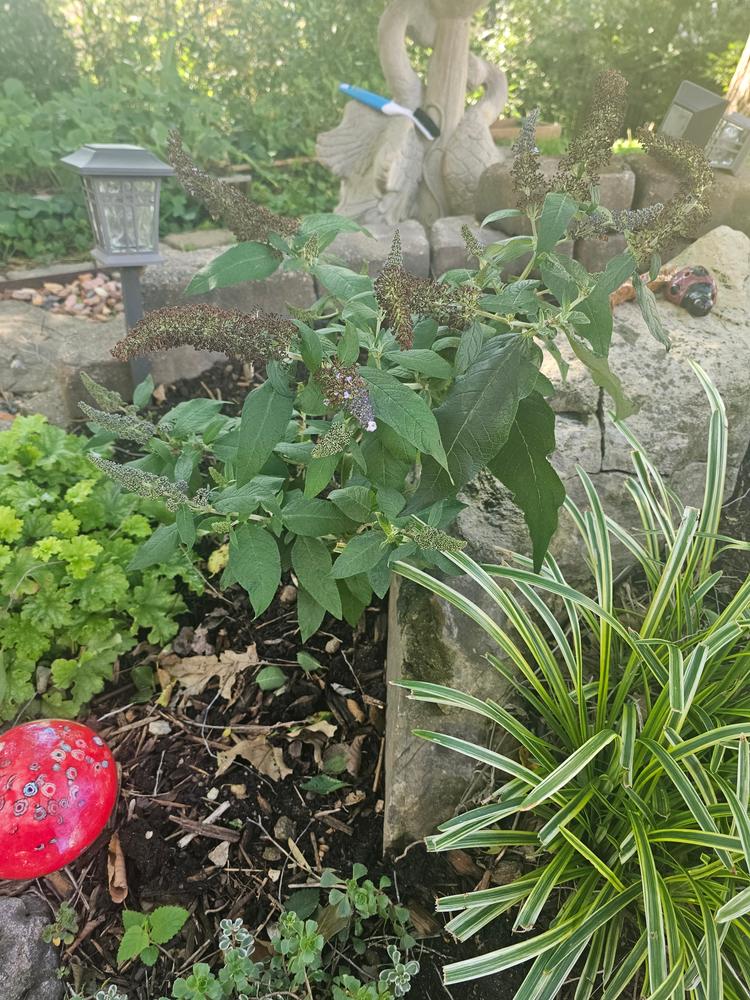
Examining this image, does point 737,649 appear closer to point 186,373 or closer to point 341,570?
point 341,570

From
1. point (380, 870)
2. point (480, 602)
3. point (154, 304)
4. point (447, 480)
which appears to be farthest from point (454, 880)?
point (154, 304)

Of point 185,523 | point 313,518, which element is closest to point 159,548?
point 185,523

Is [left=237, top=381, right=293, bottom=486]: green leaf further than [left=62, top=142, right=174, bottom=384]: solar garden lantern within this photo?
No

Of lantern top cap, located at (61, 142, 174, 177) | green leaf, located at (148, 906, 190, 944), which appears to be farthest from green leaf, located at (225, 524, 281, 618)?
lantern top cap, located at (61, 142, 174, 177)

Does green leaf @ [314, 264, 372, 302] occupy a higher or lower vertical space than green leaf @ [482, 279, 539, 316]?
lower

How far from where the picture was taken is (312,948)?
1280 millimetres

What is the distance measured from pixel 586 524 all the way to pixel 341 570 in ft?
2.24

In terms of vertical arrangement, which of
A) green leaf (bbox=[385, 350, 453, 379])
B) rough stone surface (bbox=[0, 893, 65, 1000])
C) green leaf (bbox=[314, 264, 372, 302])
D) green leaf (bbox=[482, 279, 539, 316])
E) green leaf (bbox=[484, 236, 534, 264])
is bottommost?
rough stone surface (bbox=[0, 893, 65, 1000])

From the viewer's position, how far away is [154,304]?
3006 mm

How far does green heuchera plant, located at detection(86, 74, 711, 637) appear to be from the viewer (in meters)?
1.07

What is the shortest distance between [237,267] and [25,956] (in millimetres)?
1410

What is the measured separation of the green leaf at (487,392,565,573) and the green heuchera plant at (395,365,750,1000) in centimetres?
25

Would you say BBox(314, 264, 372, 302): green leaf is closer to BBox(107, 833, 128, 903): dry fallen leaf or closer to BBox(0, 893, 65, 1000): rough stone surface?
BBox(107, 833, 128, 903): dry fallen leaf

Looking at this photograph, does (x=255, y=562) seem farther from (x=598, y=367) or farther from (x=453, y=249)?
(x=453, y=249)
